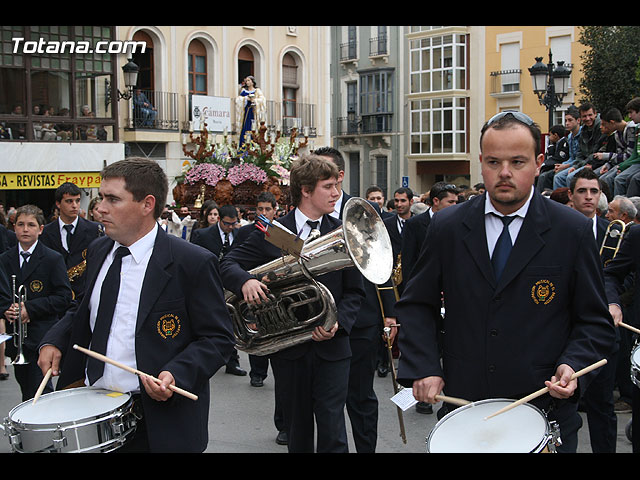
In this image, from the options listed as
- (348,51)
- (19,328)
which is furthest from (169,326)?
(348,51)

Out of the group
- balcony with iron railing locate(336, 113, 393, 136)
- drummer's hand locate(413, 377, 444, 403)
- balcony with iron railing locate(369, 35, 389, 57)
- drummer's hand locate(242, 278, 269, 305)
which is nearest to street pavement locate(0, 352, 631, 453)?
drummer's hand locate(242, 278, 269, 305)

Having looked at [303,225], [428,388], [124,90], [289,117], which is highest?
[124,90]

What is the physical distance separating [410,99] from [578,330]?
38.6 m

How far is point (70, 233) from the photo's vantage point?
7.80m

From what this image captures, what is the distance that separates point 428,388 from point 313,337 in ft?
5.34

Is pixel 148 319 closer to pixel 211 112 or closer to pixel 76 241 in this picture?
pixel 76 241

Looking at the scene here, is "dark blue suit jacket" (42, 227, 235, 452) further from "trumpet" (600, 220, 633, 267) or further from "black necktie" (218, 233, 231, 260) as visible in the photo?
"black necktie" (218, 233, 231, 260)

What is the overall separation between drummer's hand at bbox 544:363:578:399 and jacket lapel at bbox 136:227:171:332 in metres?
Answer: 1.71

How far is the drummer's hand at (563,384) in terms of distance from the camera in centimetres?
295

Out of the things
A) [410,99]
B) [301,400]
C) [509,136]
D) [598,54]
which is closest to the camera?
[509,136]
